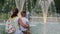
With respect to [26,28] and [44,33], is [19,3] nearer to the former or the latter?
[44,33]

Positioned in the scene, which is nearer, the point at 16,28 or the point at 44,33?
the point at 16,28

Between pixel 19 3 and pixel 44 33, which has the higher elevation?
pixel 19 3

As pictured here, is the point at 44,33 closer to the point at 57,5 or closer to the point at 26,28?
the point at 26,28

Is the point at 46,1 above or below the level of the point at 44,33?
above

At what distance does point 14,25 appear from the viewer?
4547 millimetres

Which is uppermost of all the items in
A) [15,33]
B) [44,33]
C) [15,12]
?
[15,12]

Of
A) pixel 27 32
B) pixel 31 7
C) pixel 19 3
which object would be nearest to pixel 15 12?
pixel 27 32

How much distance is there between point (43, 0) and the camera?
1647cm

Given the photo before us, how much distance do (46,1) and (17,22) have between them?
39.1ft

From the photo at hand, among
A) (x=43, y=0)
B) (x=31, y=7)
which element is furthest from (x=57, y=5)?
(x=43, y=0)

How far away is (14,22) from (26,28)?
11.7 inches

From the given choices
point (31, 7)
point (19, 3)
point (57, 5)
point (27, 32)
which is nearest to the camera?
point (27, 32)

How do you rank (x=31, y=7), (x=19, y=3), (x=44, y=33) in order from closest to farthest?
(x=44, y=33) < (x=19, y=3) < (x=31, y=7)

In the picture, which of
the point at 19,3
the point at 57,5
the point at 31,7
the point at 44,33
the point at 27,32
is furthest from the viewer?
the point at 57,5
